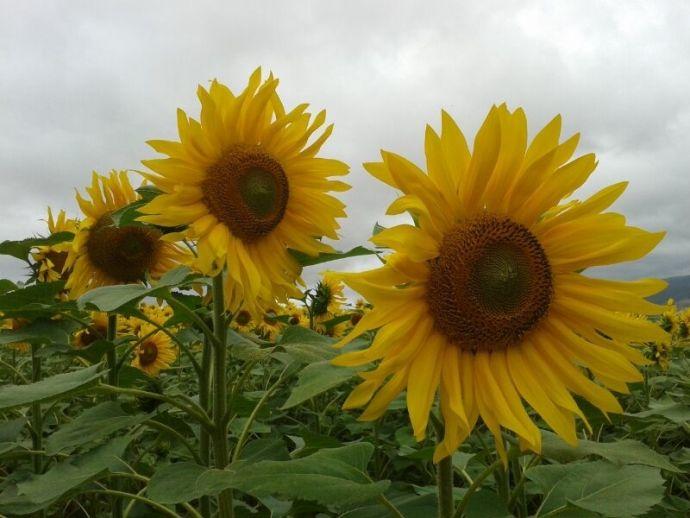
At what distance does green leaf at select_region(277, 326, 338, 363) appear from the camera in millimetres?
1719

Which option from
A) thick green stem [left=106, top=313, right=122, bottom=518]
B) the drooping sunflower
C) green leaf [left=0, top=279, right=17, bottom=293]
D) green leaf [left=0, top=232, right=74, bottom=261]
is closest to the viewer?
the drooping sunflower

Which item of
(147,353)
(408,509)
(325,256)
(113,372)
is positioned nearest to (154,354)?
(147,353)

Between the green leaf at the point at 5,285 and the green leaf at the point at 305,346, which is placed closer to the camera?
the green leaf at the point at 305,346

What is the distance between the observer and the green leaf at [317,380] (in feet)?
4.27

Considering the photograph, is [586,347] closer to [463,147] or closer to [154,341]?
[463,147]

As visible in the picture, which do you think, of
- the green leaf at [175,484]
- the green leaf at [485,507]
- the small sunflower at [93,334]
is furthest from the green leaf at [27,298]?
the green leaf at [485,507]

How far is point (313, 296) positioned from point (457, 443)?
310cm

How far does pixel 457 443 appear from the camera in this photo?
146 cm

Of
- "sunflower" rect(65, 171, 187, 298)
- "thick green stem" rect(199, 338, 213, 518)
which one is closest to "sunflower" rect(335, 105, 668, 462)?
"thick green stem" rect(199, 338, 213, 518)

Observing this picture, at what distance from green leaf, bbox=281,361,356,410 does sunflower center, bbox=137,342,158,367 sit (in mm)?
4102

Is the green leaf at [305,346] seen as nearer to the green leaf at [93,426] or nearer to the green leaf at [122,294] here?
the green leaf at [122,294]

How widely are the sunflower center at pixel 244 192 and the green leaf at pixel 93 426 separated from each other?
810 mm

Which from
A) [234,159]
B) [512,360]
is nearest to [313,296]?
[234,159]

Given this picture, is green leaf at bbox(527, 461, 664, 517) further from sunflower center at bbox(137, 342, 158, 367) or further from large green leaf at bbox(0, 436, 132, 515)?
sunflower center at bbox(137, 342, 158, 367)
